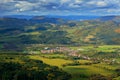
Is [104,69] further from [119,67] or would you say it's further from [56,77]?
[56,77]

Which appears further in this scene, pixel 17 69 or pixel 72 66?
pixel 72 66

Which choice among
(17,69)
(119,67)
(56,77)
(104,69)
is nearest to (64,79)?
(56,77)

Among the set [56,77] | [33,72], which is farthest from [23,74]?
[56,77]

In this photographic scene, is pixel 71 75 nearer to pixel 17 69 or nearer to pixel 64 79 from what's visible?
pixel 64 79

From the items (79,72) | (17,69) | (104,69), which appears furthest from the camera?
(104,69)

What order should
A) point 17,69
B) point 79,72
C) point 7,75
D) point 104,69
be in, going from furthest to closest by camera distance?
point 104,69 → point 79,72 → point 17,69 → point 7,75

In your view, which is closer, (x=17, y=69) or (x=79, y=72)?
(x=17, y=69)

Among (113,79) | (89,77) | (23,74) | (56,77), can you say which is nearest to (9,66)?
(23,74)

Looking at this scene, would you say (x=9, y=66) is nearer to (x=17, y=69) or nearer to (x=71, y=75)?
(x=17, y=69)
